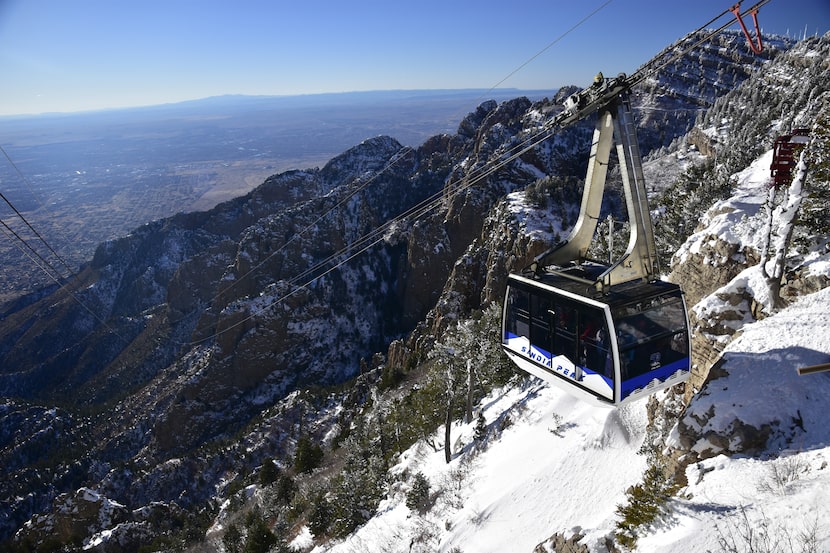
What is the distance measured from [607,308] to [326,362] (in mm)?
71011

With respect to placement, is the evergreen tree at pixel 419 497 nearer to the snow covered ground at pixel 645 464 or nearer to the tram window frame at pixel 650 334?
the snow covered ground at pixel 645 464

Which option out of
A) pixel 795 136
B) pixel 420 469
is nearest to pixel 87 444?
pixel 420 469

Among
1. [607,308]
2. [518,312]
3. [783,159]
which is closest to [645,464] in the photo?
[518,312]

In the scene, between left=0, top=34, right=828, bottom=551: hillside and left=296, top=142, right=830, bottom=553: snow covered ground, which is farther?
left=0, top=34, right=828, bottom=551: hillside

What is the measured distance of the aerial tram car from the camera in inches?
416

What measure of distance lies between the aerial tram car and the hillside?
3234mm

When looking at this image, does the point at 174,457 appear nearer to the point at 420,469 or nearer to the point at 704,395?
the point at 420,469

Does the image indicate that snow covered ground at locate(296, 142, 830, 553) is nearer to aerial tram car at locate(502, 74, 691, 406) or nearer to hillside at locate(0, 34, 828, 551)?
hillside at locate(0, 34, 828, 551)

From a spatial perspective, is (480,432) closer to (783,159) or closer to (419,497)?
(419,497)

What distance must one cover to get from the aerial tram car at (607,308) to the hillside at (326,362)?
10.6ft

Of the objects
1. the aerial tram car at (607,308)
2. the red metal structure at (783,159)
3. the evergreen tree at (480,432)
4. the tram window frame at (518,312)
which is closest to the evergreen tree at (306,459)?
the evergreen tree at (480,432)

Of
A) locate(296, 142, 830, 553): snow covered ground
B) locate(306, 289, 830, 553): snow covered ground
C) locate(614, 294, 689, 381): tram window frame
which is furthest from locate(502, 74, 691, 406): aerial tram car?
locate(306, 289, 830, 553): snow covered ground

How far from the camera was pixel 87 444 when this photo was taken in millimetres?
71875

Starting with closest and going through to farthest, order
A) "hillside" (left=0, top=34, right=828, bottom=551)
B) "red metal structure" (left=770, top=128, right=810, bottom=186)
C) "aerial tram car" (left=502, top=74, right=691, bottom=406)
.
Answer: "aerial tram car" (left=502, top=74, right=691, bottom=406) < "red metal structure" (left=770, top=128, right=810, bottom=186) < "hillside" (left=0, top=34, right=828, bottom=551)
